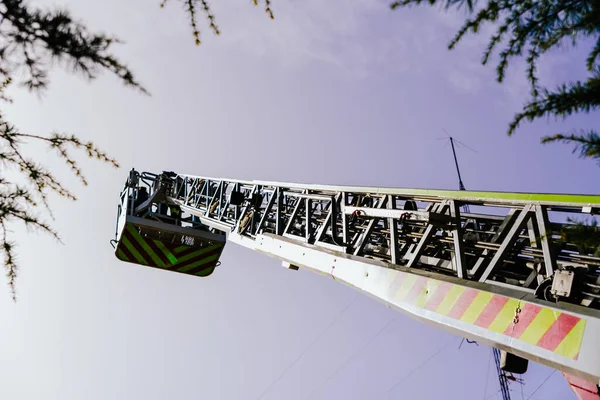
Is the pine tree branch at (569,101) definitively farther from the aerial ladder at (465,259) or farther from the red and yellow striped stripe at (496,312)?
the red and yellow striped stripe at (496,312)

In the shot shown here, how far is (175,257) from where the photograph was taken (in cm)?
902

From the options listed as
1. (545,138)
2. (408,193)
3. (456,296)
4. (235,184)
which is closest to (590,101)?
(545,138)

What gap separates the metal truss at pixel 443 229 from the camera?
3.07 metres

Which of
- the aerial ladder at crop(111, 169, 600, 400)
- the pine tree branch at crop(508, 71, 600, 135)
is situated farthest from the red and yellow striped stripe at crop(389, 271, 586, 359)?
the pine tree branch at crop(508, 71, 600, 135)

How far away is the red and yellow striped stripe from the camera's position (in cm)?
242

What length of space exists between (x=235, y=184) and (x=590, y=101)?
272 inches

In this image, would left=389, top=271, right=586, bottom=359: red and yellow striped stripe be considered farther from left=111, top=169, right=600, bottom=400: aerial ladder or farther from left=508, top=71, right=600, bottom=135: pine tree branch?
left=508, top=71, right=600, bottom=135: pine tree branch

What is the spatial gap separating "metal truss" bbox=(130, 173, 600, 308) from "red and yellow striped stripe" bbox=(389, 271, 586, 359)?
23 cm

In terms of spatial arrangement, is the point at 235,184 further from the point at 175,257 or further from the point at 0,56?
the point at 0,56

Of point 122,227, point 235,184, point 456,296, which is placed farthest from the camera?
point 122,227

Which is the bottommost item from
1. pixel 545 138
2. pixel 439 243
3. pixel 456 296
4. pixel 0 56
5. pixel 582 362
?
pixel 582 362

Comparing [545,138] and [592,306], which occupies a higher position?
[545,138]

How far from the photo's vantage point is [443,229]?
3.84m

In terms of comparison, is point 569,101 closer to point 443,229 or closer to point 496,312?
point 496,312
